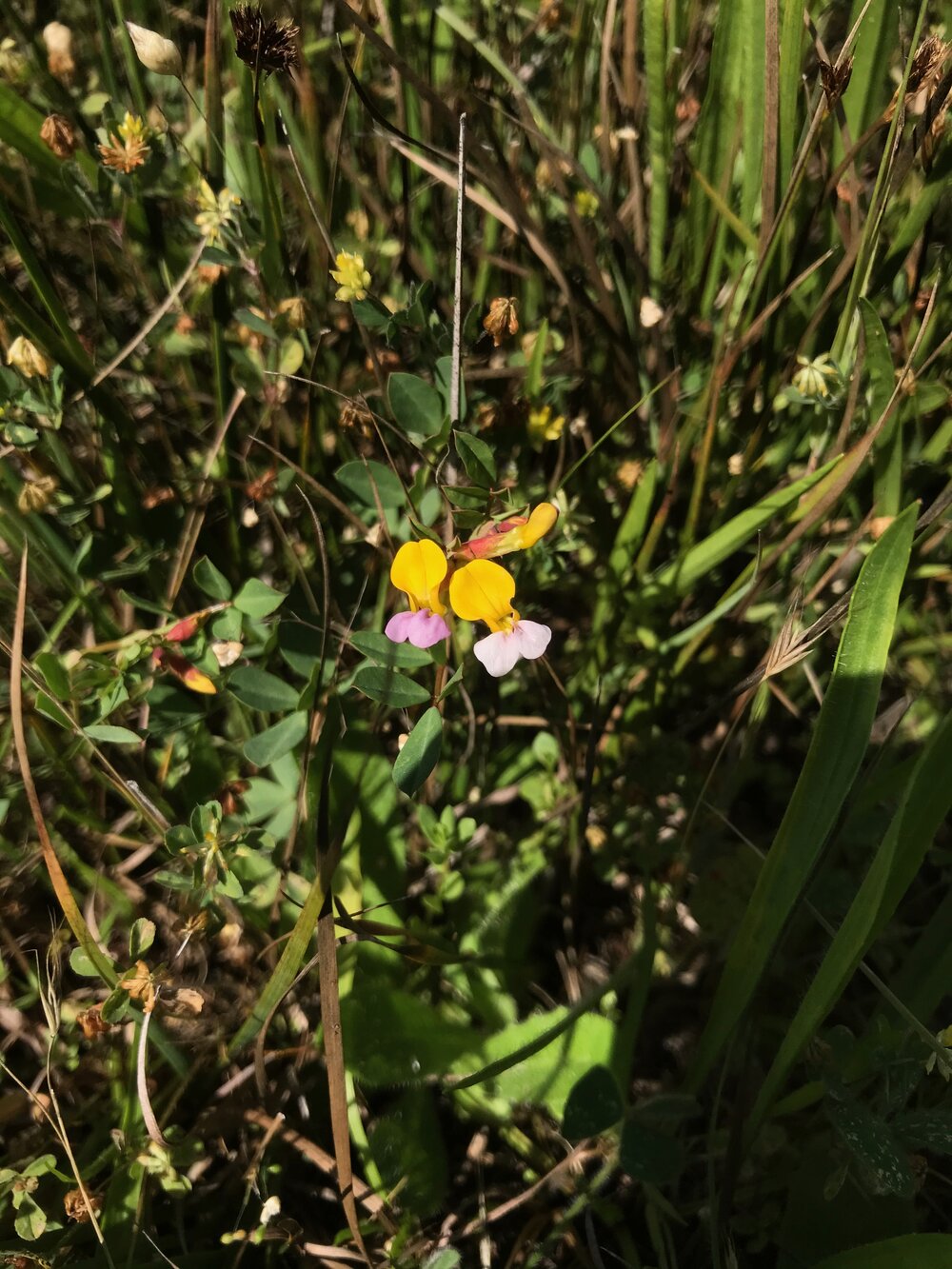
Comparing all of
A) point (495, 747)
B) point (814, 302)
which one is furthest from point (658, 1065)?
point (814, 302)

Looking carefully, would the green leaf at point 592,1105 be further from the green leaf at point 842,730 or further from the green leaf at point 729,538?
the green leaf at point 729,538

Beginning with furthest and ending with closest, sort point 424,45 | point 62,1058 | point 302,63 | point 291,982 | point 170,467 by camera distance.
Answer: point 170,467, point 424,45, point 62,1058, point 302,63, point 291,982

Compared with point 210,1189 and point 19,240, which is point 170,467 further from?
point 210,1189

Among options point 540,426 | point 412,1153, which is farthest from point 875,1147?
point 540,426

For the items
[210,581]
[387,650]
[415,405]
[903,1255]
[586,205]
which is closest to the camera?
[903,1255]

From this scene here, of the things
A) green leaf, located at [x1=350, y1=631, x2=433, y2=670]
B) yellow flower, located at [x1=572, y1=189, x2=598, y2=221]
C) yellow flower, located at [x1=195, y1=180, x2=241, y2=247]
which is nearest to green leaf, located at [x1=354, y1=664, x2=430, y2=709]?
green leaf, located at [x1=350, y1=631, x2=433, y2=670]

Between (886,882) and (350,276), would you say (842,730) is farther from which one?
(350,276)

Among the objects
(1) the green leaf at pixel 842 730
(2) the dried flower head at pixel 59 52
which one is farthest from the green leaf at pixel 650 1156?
(2) the dried flower head at pixel 59 52
